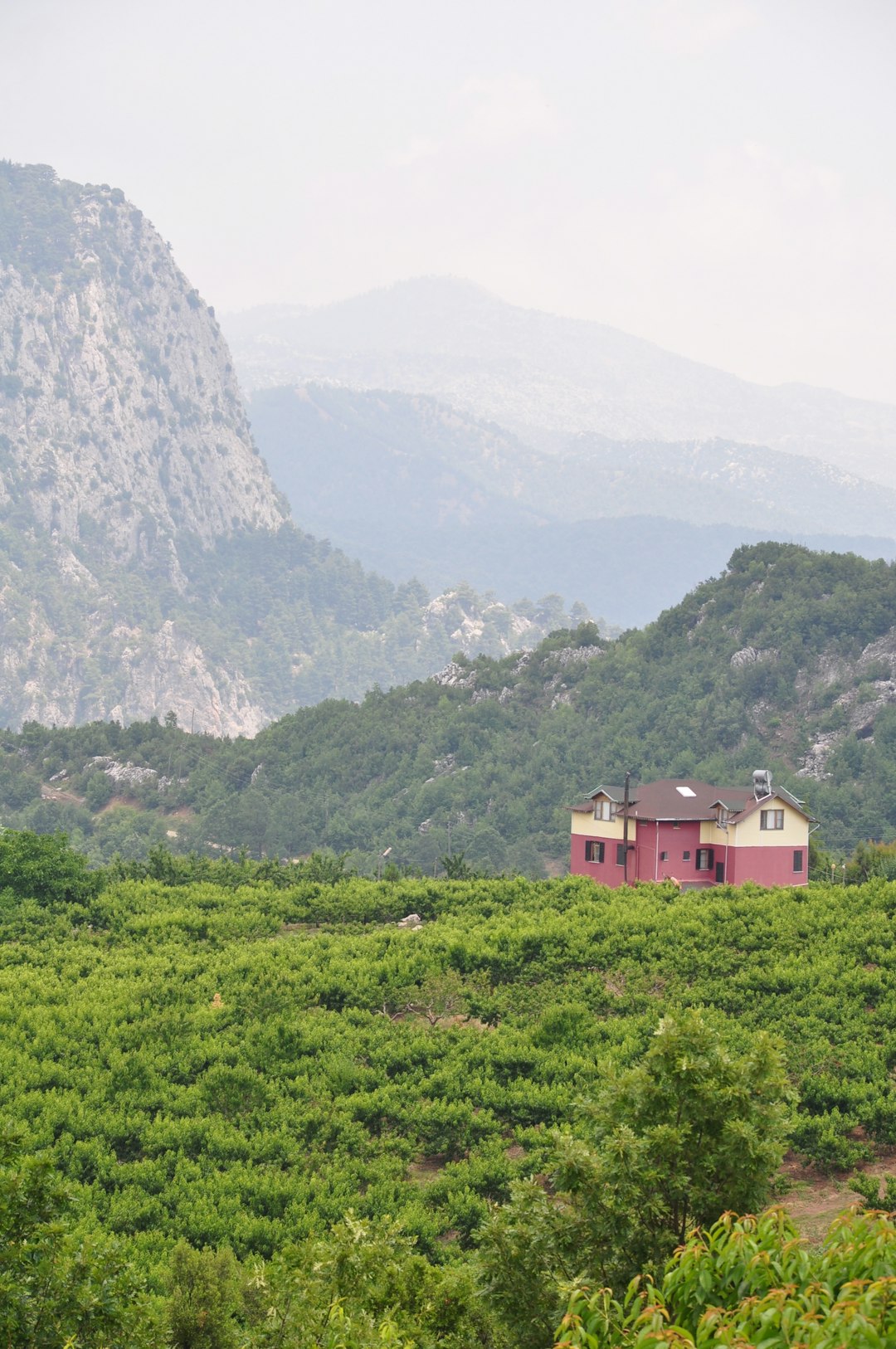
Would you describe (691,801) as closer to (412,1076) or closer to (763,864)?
(763,864)

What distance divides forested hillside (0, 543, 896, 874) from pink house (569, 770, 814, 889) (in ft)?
172

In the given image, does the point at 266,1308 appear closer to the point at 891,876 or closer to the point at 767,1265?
the point at 767,1265

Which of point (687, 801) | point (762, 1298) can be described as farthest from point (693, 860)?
point (762, 1298)

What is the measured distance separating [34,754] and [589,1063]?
391 ft

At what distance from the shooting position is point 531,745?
420ft

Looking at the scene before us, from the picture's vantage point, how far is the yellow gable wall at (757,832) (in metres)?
49.5

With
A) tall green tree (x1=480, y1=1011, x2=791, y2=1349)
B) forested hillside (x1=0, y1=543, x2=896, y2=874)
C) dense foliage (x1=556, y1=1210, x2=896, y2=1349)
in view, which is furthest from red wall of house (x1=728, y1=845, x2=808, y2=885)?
forested hillside (x1=0, y1=543, x2=896, y2=874)

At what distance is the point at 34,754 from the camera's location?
5310 inches

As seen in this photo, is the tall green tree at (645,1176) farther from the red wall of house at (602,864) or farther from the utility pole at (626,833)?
the red wall of house at (602,864)

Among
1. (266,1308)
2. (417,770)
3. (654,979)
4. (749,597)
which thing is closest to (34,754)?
(417,770)

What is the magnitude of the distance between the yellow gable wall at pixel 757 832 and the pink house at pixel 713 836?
0.03 meters

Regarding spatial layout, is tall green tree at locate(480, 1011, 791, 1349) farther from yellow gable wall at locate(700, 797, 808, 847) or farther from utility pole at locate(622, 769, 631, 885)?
yellow gable wall at locate(700, 797, 808, 847)

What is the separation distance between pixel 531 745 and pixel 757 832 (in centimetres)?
7855

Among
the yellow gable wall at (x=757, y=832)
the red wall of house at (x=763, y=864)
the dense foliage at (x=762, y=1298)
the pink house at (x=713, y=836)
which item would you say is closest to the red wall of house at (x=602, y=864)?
the pink house at (x=713, y=836)
